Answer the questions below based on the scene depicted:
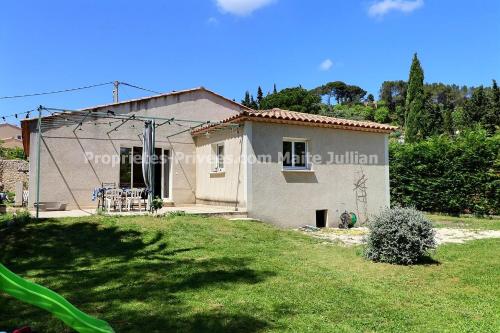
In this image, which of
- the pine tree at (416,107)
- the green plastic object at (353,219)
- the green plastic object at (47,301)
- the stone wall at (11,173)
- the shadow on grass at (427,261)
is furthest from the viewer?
the pine tree at (416,107)

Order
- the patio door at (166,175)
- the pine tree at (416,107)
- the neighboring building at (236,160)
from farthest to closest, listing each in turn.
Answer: the pine tree at (416,107) < the patio door at (166,175) < the neighboring building at (236,160)

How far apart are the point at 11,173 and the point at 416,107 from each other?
40.4 metres

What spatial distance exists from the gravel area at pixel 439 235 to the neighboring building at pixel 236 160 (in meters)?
1.54

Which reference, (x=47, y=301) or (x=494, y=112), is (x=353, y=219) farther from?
(x=494, y=112)

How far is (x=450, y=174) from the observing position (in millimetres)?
17938

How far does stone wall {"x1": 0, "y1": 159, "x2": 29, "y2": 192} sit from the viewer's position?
2997cm

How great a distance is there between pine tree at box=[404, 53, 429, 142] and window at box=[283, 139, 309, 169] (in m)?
32.0

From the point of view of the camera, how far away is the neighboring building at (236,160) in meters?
13.5

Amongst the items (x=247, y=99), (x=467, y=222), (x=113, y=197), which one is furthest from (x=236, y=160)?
(x=247, y=99)

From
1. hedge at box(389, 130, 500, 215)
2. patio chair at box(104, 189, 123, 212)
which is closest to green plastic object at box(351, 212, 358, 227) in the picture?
hedge at box(389, 130, 500, 215)

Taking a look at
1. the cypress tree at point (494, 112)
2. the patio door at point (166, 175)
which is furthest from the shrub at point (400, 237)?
the cypress tree at point (494, 112)

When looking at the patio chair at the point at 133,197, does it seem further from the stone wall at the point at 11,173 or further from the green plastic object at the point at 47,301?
the stone wall at the point at 11,173

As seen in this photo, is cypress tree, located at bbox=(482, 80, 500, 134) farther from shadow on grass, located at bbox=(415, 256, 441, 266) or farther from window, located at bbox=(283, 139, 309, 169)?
shadow on grass, located at bbox=(415, 256, 441, 266)

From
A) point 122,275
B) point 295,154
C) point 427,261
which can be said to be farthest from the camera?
point 295,154
